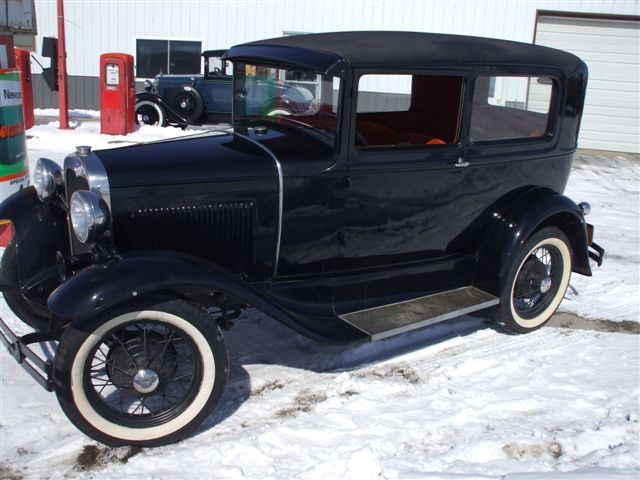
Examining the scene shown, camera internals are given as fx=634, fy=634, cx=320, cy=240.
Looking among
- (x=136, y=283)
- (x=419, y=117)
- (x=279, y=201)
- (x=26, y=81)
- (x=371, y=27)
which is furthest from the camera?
(x=371, y=27)

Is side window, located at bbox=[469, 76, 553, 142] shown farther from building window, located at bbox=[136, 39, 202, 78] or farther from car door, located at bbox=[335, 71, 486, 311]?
building window, located at bbox=[136, 39, 202, 78]

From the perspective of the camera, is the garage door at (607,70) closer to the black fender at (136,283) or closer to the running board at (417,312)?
the running board at (417,312)

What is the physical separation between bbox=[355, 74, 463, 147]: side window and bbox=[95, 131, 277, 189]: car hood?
2.06ft

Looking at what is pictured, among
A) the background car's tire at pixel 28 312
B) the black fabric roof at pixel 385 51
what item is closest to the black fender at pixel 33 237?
the background car's tire at pixel 28 312

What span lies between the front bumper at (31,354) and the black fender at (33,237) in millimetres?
504

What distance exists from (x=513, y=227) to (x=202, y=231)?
6.48ft

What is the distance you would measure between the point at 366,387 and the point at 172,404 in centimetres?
109

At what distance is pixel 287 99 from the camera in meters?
3.83

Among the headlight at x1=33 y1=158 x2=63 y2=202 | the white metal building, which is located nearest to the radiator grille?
the headlight at x1=33 y1=158 x2=63 y2=202

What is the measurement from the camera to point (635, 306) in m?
4.89

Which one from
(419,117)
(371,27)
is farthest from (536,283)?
(371,27)

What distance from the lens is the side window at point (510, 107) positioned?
3.89 m

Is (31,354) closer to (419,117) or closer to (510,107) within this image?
(419,117)

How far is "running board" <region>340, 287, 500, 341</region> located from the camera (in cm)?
353
